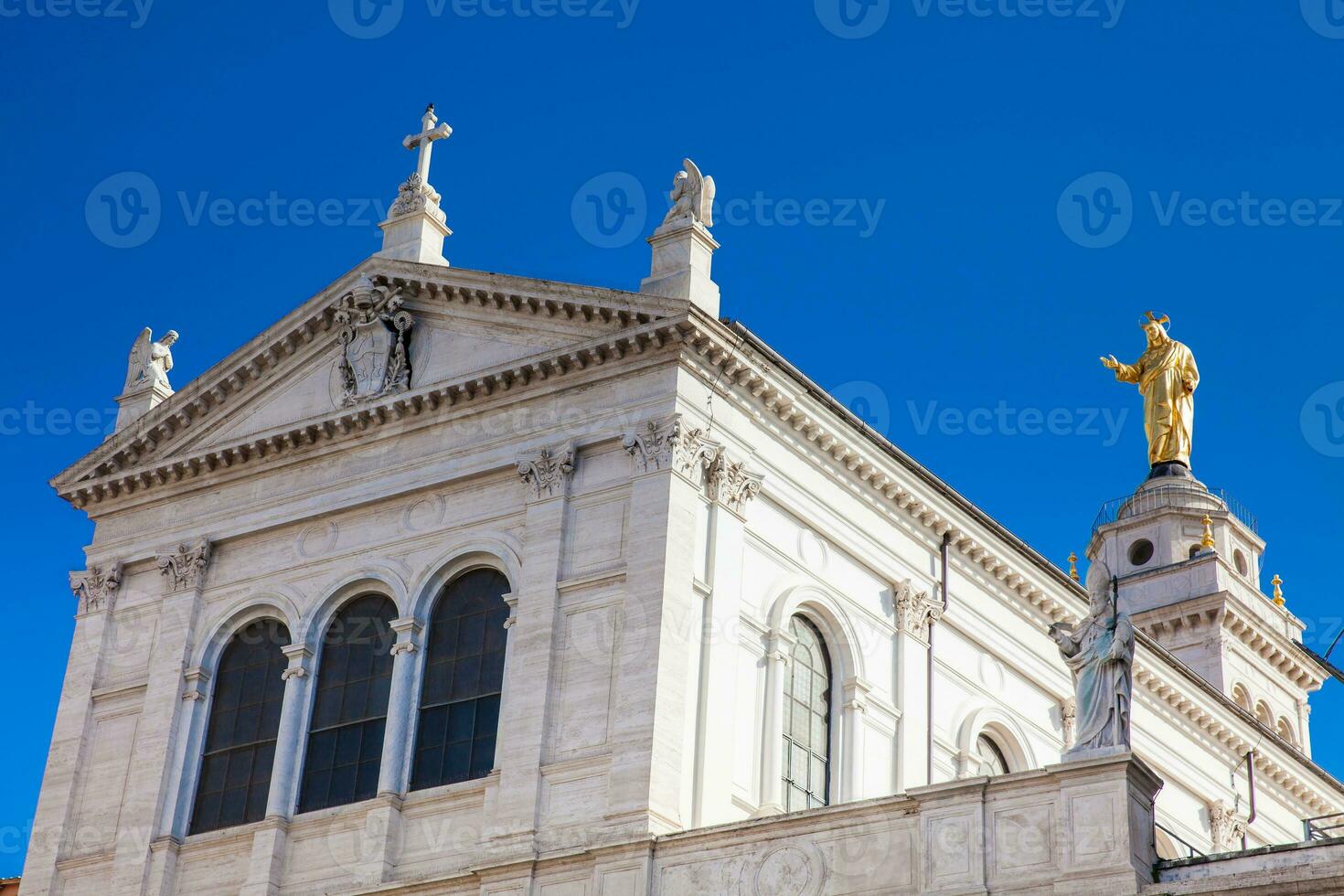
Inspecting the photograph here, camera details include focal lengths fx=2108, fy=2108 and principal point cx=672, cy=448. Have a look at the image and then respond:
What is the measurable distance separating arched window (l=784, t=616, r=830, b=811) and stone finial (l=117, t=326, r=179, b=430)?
41.0 ft

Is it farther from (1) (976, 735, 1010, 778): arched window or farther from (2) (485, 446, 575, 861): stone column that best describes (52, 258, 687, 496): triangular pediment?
(1) (976, 735, 1010, 778): arched window

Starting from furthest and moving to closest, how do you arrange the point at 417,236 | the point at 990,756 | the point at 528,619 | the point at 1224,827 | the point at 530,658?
the point at 1224,827
the point at 990,756
the point at 417,236
the point at 528,619
the point at 530,658

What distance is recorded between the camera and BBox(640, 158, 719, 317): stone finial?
3178 cm

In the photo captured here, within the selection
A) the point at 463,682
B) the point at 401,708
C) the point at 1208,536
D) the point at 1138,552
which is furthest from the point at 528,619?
the point at 1138,552

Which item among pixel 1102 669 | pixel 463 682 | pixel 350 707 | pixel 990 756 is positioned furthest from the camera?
pixel 990 756

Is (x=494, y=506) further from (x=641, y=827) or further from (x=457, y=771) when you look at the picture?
(x=641, y=827)

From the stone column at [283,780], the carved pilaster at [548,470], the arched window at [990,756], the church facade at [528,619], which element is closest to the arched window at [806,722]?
the church facade at [528,619]

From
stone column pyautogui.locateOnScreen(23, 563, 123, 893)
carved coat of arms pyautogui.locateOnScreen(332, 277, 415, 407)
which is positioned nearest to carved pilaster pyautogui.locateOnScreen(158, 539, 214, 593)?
stone column pyautogui.locateOnScreen(23, 563, 123, 893)

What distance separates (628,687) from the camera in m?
29.2

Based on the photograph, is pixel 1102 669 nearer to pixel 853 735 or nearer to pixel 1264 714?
pixel 853 735

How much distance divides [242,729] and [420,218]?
9095 mm

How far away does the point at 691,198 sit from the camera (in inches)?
1291

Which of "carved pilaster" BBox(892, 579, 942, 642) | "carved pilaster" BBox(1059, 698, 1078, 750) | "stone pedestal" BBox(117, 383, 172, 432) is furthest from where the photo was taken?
"carved pilaster" BBox(1059, 698, 1078, 750)

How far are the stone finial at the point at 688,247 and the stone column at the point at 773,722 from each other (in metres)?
5.12
